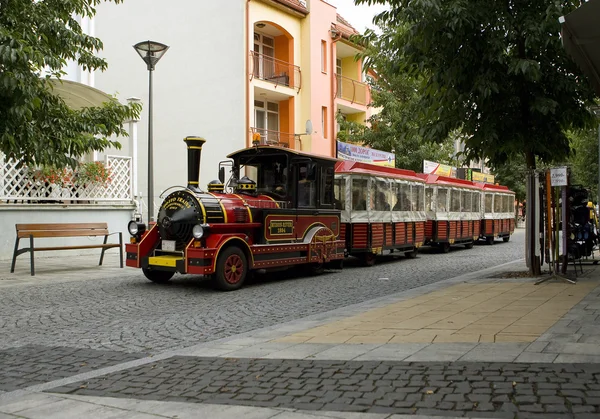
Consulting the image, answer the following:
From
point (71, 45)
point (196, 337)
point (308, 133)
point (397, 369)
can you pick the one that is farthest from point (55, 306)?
point (308, 133)

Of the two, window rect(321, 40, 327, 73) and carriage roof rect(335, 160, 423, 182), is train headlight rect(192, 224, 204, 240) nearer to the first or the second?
carriage roof rect(335, 160, 423, 182)

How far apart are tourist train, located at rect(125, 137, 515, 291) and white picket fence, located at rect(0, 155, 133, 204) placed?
4.32m

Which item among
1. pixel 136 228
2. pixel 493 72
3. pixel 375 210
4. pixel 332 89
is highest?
pixel 332 89

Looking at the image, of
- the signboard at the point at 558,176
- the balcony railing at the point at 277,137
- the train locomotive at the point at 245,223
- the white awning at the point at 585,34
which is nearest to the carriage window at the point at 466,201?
the balcony railing at the point at 277,137

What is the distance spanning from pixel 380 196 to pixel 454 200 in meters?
6.80

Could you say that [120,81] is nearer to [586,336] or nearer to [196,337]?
[196,337]

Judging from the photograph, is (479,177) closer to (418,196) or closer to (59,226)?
(418,196)

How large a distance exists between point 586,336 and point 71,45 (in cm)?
894

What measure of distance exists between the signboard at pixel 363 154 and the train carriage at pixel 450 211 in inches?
140

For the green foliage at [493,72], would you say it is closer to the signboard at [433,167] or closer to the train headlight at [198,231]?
the train headlight at [198,231]

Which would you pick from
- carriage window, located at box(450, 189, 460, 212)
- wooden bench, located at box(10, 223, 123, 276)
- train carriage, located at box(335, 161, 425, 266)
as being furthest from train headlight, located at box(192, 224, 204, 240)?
carriage window, located at box(450, 189, 460, 212)

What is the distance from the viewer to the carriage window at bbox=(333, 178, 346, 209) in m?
15.5

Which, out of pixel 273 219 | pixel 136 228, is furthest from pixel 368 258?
pixel 136 228

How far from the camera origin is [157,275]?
1154 centimetres
